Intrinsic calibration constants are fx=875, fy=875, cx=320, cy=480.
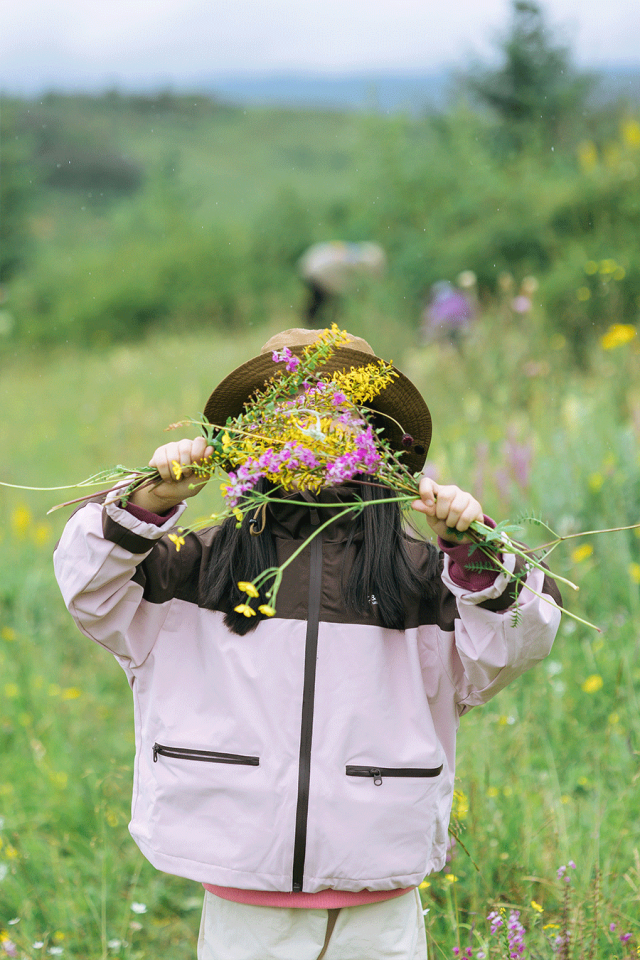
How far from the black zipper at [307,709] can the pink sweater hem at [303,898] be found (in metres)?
0.04

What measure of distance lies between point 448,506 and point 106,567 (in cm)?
61

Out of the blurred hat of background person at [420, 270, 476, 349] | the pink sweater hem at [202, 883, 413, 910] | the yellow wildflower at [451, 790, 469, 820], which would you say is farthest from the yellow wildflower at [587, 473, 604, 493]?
the pink sweater hem at [202, 883, 413, 910]

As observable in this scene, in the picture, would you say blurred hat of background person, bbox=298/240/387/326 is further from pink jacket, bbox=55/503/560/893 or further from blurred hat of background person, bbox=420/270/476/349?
pink jacket, bbox=55/503/560/893

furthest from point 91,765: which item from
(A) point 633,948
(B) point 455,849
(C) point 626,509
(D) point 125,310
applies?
(D) point 125,310

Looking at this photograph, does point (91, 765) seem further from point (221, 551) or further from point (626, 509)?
point (626, 509)

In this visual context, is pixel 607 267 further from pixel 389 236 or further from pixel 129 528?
pixel 389 236

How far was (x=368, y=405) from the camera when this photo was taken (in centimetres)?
173

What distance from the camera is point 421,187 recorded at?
31.5 feet

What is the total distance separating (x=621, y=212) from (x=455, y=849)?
18.0ft

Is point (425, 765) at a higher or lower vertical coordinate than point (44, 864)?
higher

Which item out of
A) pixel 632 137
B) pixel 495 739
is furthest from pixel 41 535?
pixel 632 137

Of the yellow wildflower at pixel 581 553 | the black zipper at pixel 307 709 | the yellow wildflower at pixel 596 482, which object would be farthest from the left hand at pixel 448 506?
the yellow wildflower at pixel 596 482

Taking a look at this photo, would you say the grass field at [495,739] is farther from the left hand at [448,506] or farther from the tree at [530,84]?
the tree at [530,84]

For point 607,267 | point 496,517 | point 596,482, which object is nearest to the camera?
point 596,482
